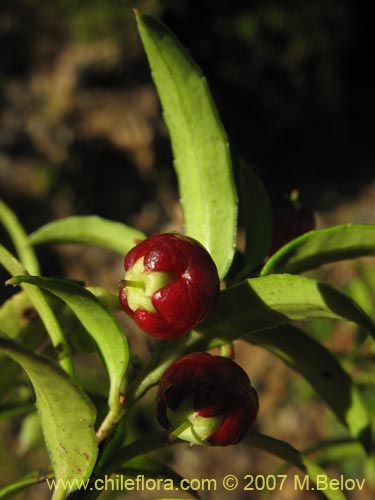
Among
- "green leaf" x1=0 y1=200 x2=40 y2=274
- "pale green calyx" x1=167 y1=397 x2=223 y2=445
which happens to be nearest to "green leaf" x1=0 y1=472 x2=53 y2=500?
"pale green calyx" x1=167 y1=397 x2=223 y2=445

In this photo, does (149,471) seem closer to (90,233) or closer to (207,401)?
(207,401)

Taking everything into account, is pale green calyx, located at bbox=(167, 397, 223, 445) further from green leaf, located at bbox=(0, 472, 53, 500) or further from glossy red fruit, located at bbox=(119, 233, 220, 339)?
green leaf, located at bbox=(0, 472, 53, 500)

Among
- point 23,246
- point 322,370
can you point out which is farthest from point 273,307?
point 23,246

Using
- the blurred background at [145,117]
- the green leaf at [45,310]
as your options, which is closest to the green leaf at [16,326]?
the green leaf at [45,310]

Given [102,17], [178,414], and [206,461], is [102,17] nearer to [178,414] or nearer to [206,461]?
[206,461]

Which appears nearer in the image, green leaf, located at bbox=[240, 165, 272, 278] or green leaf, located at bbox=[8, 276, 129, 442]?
green leaf, located at bbox=[8, 276, 129, 442]

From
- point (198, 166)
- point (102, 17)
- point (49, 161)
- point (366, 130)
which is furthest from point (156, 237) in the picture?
point (366, 130)
